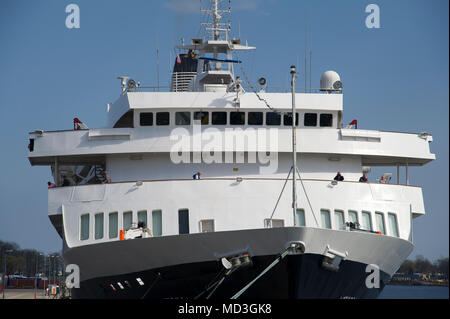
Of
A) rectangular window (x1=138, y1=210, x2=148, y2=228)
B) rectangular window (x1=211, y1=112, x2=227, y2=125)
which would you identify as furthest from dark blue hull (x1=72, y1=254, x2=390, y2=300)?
rectangular window (x1=211, y1=112, x2=227, y2=125)

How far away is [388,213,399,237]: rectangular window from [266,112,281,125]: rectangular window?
16.2 ft

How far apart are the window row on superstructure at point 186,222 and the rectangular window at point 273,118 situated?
15.4ft

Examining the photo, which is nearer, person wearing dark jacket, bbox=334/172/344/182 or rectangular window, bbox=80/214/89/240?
rectangular window, bbox=80/214/89/240

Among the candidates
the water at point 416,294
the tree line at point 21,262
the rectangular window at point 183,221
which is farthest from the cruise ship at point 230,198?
the tree line at point 21,262

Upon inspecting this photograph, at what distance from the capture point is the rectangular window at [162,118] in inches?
1011

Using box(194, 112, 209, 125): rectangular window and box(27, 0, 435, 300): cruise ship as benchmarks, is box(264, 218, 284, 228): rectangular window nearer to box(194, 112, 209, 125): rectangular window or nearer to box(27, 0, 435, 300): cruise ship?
box(27, 0, 435, 300): cruise ship

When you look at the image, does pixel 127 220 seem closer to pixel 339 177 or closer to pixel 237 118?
pixel 237 118

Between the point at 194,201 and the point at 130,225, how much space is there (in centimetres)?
202

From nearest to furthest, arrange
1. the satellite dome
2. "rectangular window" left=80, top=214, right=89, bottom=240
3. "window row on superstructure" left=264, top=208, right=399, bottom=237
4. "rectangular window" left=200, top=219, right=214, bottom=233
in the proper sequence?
"rectangular window" left=200, top=219, right=214, bottom=233 < "window row on superstructure" left=264, top=208, right=399, bottom=237 < "rectangular window" left=80, top=214, right=89, bottom=240 < the satellite dome

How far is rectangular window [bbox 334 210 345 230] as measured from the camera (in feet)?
72.5

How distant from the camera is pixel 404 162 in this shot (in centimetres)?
2792

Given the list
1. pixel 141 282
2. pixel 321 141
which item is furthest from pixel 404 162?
pixel 141 282

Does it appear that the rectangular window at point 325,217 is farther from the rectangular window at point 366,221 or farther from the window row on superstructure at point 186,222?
the rectangular window at point 366,221
